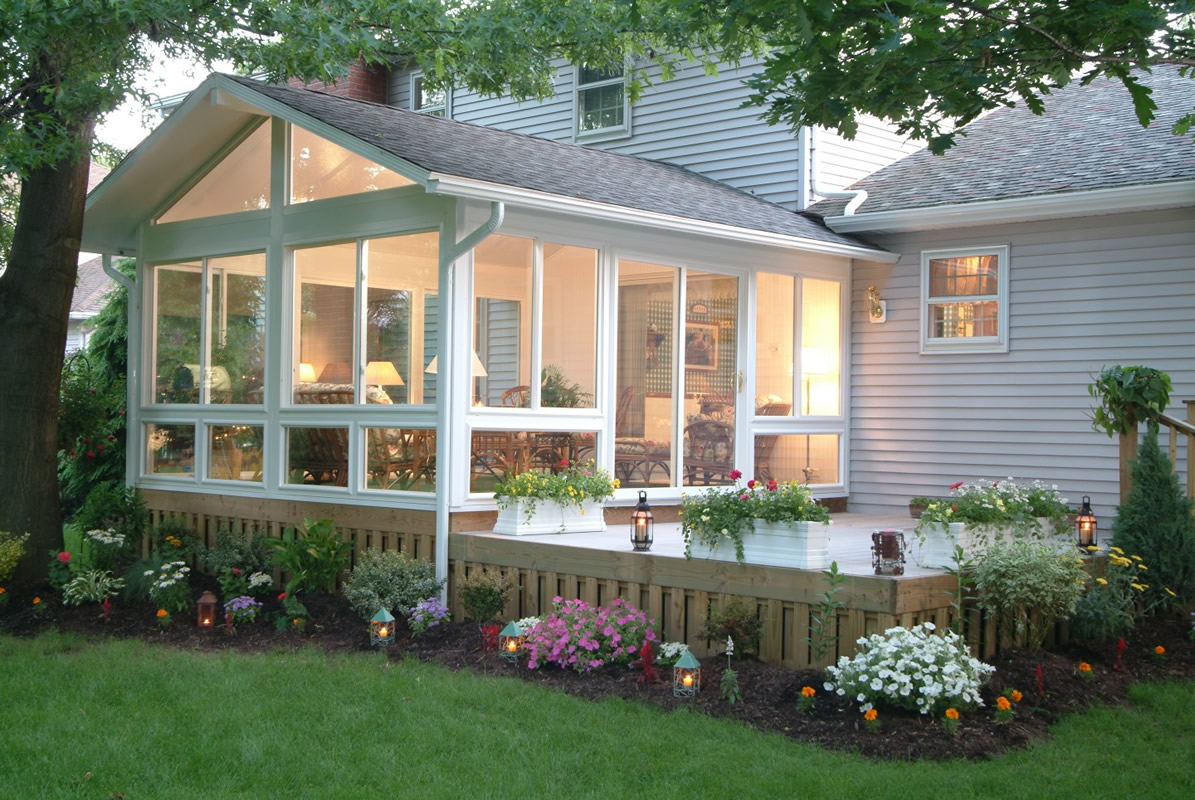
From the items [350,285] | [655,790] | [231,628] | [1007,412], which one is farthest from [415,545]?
[1007,412]

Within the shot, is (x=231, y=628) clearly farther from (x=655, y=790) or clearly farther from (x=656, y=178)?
(x=656, y=178)

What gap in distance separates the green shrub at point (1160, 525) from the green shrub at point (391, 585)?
459 cm

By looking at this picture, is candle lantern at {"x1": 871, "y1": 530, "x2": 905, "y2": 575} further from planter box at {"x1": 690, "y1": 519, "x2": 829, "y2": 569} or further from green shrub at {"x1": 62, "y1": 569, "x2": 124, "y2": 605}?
green shrub at {"x1": 62, "y1": 569, "x2": 124, "y2": 605}

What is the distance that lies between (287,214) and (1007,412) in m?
6.15

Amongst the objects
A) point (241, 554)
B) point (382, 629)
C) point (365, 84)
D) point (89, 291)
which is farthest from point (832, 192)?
point (89, 291)

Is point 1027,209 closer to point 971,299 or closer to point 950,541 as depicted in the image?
point 971,299

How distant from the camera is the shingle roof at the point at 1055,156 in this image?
9.80m

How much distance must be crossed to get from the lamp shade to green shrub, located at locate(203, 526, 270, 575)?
1.59 metres

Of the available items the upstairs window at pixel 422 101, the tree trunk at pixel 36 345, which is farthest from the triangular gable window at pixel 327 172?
the upstairs window at pixel 422 101

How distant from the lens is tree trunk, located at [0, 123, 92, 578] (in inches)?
365

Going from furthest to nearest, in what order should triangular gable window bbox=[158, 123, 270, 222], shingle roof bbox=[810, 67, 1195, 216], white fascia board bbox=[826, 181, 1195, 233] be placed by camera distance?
shingle roof bbox=[810, 67, 1195, 216]
triangular gable window bbox=[158, 123, 270, 222]
white fascia board bbox=[826, 181, 1195, 233]

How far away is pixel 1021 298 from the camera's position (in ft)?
33.5

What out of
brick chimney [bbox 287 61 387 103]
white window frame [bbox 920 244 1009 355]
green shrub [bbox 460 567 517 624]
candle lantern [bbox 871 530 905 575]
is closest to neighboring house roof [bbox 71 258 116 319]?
brick chimney [bbox 287 61 387 103]

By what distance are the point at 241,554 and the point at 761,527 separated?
14.5ft
